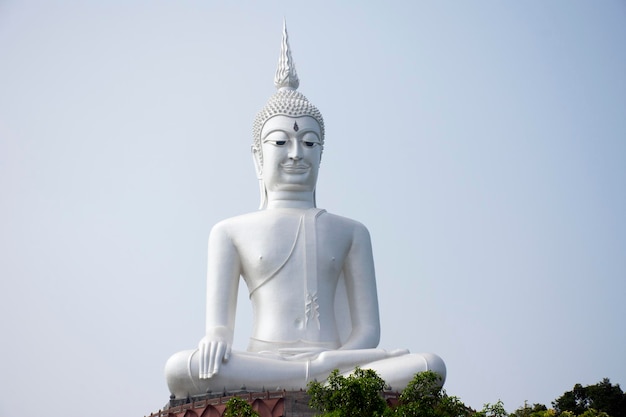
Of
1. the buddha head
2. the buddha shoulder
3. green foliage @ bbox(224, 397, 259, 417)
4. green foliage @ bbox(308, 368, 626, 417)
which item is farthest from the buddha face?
green foliage @ bbox(224, 397, 259, 417)

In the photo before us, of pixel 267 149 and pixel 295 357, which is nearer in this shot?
pixel 295 357

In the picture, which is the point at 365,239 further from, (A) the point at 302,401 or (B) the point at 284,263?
(A) the point at 302,401

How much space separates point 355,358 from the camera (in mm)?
14078

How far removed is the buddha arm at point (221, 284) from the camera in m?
15.1

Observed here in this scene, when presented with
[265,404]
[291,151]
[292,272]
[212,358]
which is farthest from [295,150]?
[265,404]

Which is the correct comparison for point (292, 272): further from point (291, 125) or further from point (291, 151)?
point (291, 125)

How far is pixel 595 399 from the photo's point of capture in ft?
64.8

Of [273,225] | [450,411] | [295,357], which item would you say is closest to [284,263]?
[273,225]

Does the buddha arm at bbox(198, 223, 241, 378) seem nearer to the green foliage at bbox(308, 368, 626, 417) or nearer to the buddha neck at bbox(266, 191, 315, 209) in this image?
the buddha neck at bbox(266, 191, 315, 209)

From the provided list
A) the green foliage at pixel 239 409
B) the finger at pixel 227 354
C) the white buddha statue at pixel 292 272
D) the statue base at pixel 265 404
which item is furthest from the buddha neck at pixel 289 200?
the green foliage at pixel 239 409

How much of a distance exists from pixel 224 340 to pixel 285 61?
4739mm

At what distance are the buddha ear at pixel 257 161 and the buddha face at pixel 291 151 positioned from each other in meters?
0.35

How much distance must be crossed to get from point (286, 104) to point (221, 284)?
2680 mm

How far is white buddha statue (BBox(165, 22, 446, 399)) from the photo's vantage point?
556 inches
